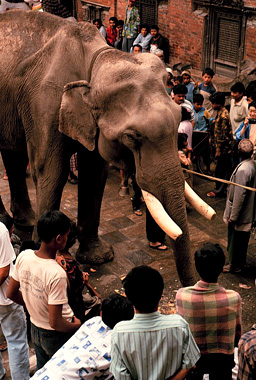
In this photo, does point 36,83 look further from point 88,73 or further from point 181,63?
point 181,63

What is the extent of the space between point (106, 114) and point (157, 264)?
2348 millimetres

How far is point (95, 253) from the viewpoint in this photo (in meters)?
7.04

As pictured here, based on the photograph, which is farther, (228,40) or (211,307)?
(228,40)

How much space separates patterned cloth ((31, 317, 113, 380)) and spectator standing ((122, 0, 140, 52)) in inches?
486

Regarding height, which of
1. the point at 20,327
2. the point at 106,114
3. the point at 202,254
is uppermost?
the point at 106,114

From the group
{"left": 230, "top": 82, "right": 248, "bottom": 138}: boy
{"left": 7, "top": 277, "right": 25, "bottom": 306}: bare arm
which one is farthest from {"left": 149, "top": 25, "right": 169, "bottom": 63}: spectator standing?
{"left": 7, "top": 277, "right": 25, "bottom": 306}: bare arm

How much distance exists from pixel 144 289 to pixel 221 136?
5854 millimetres

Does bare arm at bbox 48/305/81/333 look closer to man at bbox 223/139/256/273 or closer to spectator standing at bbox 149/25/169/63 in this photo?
man at bbox 223/139/256/273

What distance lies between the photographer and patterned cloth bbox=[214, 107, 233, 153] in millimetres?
8719

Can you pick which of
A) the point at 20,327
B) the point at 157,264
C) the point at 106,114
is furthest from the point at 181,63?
the point at 20,327

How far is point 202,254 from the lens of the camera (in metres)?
3.96

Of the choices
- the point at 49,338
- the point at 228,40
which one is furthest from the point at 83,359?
the point at 228,40

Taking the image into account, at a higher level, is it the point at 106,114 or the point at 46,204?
Result: the point at 106,114

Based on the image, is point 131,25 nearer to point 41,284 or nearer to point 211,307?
point 41,284
